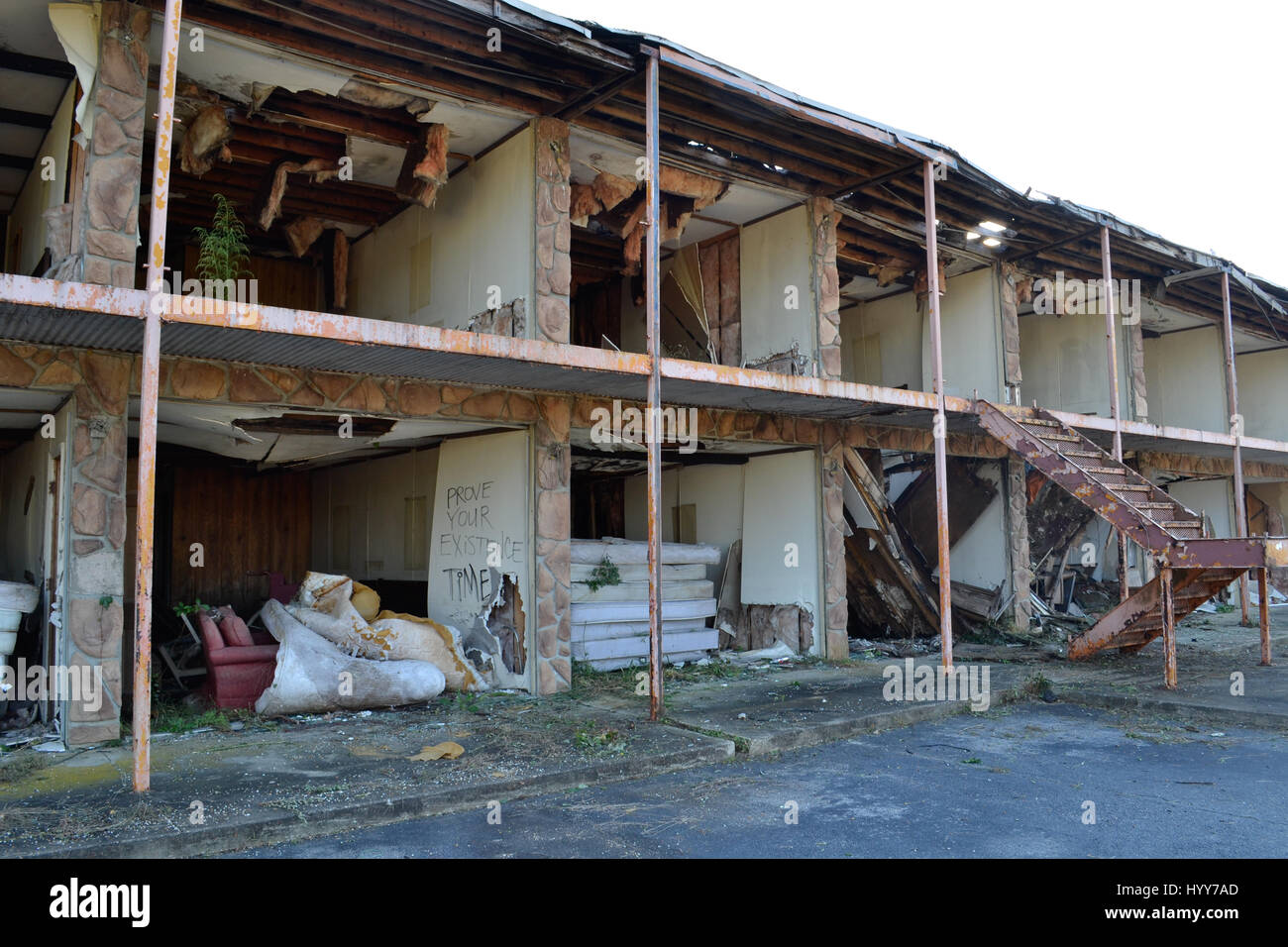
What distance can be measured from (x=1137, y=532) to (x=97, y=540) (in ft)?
33.2

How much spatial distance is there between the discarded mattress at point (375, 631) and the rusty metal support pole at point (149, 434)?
132 inches

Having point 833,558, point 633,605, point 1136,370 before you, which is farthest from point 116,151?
point 1136,370

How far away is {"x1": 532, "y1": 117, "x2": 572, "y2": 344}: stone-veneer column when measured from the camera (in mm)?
9328

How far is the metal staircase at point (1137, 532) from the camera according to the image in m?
9.94

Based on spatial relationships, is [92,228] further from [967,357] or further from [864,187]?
[967,357]

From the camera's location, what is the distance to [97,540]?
7.46m

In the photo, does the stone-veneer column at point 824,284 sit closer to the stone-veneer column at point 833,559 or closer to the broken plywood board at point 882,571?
the stone-veneer column at point 833,559

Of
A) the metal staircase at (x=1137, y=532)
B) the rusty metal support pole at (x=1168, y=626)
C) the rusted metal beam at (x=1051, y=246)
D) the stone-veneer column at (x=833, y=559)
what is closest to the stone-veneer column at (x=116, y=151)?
the stone-veneer column at (x=833, y=559)

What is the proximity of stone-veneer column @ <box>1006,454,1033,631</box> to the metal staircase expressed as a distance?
2377mm

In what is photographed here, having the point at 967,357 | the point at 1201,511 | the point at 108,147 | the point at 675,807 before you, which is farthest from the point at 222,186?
the point at 1201,511

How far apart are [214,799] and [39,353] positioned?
3.86 metres

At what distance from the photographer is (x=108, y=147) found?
290 inches

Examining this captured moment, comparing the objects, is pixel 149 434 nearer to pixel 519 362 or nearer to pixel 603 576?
pixel 519 362

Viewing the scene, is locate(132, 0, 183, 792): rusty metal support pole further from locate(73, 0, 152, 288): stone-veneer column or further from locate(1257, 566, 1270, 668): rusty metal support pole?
locate(1257, 566, 1270, 668): rusty metal support pole
